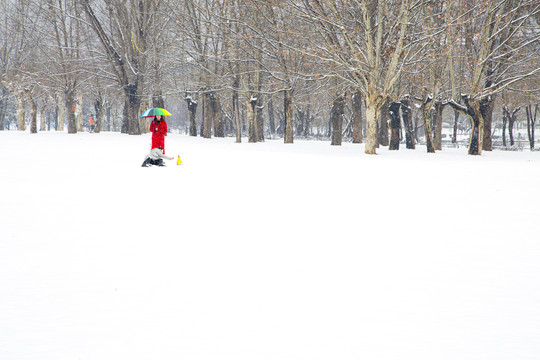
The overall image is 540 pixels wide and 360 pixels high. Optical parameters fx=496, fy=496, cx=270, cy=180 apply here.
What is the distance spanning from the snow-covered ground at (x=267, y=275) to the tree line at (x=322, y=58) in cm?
1306

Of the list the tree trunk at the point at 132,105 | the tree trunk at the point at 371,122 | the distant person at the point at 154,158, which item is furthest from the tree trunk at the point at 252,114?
the distant person at the point at 154,158

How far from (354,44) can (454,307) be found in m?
19.8

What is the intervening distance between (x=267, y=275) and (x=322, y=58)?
1723cm

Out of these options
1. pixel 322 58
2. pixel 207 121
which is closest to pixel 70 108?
pixel 207 121

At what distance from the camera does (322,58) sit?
21.0m

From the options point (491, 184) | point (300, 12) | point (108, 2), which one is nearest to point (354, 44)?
point (300, 12)

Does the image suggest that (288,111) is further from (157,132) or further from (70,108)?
(70,108)

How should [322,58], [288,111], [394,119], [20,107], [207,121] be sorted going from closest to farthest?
1. [322,58]
2. [394,119]
3. [288,111]
4. [207,121]
5. [20,107]

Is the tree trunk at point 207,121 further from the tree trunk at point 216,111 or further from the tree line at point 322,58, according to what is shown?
the tree trunk at point 216,111

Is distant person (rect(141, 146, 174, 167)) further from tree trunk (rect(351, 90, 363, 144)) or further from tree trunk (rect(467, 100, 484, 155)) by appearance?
tree trunk (rect(351, 90, 363, 144))

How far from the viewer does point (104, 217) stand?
7.93m

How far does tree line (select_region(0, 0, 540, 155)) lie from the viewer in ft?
72.9

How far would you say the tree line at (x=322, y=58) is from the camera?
22219mm

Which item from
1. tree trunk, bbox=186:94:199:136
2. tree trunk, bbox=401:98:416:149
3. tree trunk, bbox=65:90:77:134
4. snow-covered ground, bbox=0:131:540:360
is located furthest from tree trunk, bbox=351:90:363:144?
tree trunk, bbox=65:90:77:134
